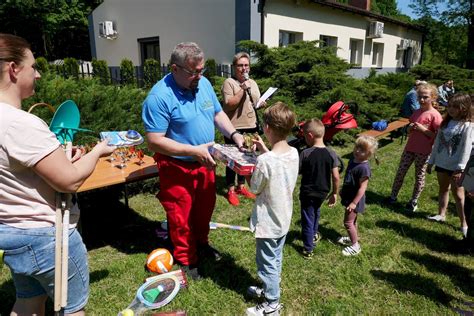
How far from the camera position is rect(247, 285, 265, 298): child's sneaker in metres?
2.80

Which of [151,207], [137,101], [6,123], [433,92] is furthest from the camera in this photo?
[137,101]

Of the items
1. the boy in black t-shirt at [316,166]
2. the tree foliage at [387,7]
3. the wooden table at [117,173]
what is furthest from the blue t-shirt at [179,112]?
the tree foliage at [387,7]

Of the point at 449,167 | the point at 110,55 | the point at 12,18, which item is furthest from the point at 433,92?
the point at 12,18

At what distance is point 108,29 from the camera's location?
14023mm

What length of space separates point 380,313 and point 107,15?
1536 cm

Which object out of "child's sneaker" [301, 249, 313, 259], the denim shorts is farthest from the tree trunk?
the denim shorts

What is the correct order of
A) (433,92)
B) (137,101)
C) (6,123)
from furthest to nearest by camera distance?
(137,101) < (433,92) < (6,123)

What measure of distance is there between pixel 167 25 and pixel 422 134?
10200mm

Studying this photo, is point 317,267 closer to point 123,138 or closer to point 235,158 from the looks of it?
point 235,158

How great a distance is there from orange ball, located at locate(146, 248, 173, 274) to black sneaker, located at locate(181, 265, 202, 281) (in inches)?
5.7

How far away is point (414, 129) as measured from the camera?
4.29 m

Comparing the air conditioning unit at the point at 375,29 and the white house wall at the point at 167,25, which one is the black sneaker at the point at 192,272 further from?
the air conditioning unit at the point at 375,29

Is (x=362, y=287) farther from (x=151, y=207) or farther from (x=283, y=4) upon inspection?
(x=283, y=4)

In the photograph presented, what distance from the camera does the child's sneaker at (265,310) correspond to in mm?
2572
